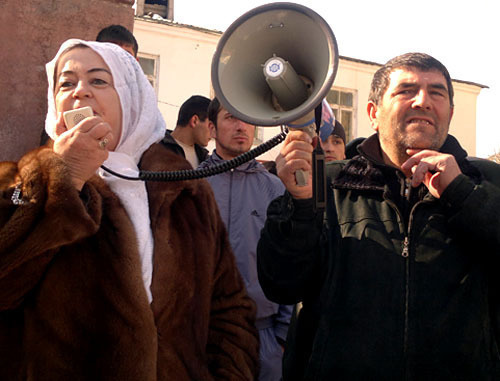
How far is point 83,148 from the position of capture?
Result: 191 centimetres

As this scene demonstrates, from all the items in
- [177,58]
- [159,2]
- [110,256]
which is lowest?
[110,256]

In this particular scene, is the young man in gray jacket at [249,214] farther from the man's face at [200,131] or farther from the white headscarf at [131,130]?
the man's face at [200,131]

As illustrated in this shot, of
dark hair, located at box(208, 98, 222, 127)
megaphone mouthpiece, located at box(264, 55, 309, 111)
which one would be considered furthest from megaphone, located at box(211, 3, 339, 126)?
dark hair, located at box(208, 98, 222, 127)

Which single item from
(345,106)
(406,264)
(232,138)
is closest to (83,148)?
(406,264)

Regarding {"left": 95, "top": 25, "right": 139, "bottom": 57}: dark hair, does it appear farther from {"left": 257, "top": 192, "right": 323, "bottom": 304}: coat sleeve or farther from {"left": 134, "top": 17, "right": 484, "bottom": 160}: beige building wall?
{"left": 134, "top": 17, "right": 484, "bottom": 160}: beige building wall

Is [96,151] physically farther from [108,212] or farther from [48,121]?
[48,121]

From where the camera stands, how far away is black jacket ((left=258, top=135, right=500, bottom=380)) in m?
2.15

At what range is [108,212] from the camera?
2.07 metres

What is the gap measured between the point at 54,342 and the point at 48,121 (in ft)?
2.96

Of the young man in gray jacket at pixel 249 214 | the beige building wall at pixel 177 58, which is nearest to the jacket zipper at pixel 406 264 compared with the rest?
the young man in gray jacket at pixel 249 214

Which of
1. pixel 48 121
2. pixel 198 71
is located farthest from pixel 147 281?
pixel 198 71

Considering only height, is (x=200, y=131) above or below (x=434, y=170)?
above

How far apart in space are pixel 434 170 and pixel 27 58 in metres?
1.97

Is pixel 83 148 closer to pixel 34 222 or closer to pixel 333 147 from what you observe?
pixel 34 222
